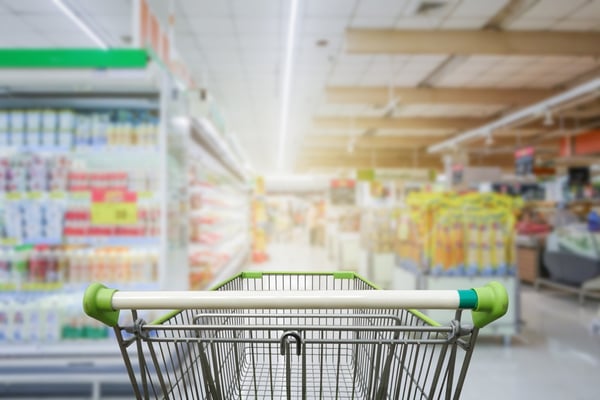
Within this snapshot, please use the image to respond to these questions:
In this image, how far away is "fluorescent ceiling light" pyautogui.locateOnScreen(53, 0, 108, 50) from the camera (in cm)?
556

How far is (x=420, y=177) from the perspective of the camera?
1414cm

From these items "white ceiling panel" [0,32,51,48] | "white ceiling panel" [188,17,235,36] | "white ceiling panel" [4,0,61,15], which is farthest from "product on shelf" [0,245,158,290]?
"white ceiling panel" [0,32,51,48]

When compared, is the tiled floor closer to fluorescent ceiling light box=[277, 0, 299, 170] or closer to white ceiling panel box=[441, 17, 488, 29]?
white ceiling panel box=[441, 17, 488, 29]

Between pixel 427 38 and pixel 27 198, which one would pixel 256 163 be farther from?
pixel 27 198

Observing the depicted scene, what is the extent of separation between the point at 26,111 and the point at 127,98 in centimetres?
87

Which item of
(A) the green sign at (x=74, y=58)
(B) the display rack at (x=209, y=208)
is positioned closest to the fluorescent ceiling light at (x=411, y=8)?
(B) the display rack at (x=209, y=208)

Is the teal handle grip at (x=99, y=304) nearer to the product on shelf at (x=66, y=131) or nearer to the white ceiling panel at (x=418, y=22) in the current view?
the product on shelf at (x=66, y=131)

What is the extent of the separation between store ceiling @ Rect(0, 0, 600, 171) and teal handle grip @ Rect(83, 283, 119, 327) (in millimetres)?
5310

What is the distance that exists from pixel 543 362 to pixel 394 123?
910 cm

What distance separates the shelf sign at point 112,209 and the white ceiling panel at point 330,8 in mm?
3701

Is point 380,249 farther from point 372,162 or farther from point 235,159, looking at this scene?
point 372,162

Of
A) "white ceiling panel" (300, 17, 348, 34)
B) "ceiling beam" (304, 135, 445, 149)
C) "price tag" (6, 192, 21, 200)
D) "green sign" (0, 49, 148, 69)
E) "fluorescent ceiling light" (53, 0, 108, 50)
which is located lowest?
"price tag" (6, 192, 21, 200)

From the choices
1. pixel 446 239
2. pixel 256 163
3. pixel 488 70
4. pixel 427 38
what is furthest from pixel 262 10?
pixel 256 163

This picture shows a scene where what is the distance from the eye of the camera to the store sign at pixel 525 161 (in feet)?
31.7
